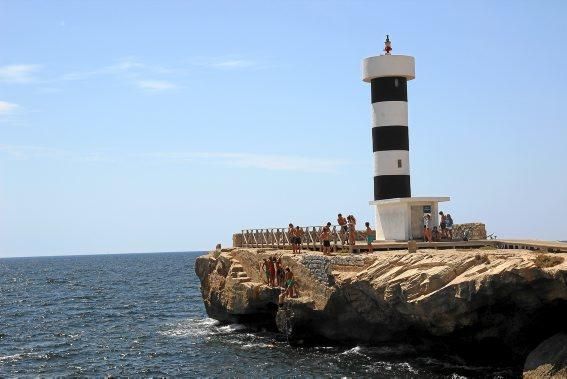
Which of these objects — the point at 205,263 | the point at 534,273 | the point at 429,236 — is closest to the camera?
the point at 534,273

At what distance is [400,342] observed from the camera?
26094 millimetres

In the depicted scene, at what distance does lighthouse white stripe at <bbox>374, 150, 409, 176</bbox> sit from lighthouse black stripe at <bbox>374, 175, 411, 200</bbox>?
0.23m

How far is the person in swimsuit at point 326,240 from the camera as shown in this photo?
29328 millimetres

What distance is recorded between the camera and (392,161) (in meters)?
34.5

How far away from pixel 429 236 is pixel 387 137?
20.1ft

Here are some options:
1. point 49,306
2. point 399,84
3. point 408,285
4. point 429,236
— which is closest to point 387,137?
point 399,84

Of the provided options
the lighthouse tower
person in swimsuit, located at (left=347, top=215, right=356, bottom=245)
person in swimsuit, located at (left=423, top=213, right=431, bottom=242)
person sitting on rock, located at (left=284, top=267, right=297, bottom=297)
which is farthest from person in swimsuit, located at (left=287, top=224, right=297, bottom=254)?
person in swimsuit, located at (left=423, top=213, right=431, bottom=242)

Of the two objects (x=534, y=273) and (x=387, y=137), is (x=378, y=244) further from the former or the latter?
(x=534, y=273)

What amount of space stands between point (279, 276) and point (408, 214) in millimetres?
6340

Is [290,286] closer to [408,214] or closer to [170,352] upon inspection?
[170,352]

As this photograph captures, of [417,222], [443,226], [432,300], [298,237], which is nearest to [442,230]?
[443,226]

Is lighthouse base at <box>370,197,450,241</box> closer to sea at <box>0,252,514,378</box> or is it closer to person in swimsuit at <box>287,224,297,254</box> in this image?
person in swimsuit at <box>287,224,297,254</box>

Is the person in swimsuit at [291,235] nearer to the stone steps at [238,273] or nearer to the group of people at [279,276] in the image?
the group of people at [279,276]

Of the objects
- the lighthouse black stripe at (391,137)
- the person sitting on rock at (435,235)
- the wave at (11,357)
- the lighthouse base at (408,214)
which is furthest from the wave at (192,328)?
the lighthouse black stripe at (391,137)
